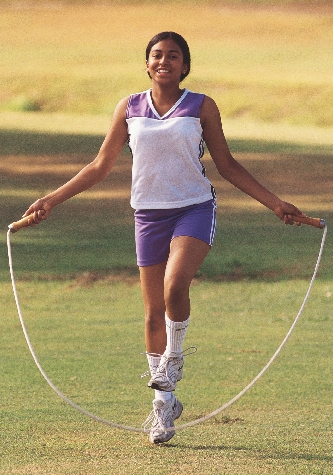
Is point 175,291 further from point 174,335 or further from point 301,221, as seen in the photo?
point 301,221

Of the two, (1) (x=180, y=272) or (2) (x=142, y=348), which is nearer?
(1) (x=180, y=272)

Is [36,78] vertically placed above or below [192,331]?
below

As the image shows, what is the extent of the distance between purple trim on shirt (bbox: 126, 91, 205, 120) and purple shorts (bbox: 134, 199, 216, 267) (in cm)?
42

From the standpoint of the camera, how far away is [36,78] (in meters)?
36.7

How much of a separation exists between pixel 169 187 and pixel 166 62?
58 centimetres

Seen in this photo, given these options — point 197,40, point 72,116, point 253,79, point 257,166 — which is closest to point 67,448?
point 257,166

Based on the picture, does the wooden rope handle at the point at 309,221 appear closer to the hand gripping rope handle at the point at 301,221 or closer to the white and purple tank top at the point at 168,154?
the hand gripping rope handle at the point at 301,221

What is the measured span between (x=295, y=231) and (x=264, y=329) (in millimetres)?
5239

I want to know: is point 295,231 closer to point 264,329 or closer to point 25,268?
point 25,268

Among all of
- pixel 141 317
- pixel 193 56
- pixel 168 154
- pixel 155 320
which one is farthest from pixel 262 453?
pixel 193 56

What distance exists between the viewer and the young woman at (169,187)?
5793mm

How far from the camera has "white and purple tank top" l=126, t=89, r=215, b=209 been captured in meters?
5.79

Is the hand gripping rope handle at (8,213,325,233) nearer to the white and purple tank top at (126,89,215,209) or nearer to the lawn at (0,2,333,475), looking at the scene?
the white and purple tank top at (126,89,215,209)

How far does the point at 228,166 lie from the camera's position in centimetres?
604
